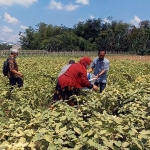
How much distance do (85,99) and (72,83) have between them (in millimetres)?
848

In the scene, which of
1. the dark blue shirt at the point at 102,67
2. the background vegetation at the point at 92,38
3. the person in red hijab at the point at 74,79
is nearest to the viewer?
the person in red hijab at the point at 74,79

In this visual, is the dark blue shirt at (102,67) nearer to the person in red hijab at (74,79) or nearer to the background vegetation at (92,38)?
the person in red hijab at (74,79)

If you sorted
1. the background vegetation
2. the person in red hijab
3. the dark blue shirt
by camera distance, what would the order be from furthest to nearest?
1. the background vegetation
2. the dark blue shirt
3. the person in red hijab

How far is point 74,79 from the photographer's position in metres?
5.48

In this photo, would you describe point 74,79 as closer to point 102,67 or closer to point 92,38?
point 102,67

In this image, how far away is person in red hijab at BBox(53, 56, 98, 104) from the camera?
5.41 m

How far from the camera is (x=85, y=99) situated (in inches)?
184

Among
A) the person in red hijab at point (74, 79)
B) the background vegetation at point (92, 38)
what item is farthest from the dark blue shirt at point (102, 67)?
the background vegetation at point (92, 38)

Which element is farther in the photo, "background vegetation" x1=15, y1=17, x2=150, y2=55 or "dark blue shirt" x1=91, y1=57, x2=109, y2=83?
"background vegetation" x1=15, y1=17, x2=150, y2=55

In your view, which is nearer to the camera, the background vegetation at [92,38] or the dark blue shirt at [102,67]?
the dark blue shirt at [102,67]

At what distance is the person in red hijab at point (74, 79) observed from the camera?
17.7ft

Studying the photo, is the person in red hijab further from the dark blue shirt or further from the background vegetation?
the background vegetation

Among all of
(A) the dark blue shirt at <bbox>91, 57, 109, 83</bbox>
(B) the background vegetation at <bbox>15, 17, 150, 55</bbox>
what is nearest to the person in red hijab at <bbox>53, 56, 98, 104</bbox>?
(A) the dark blue shirt at <bbox>91, 57, 109, 83</bbox>

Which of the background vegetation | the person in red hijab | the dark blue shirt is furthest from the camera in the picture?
the background vegetation
